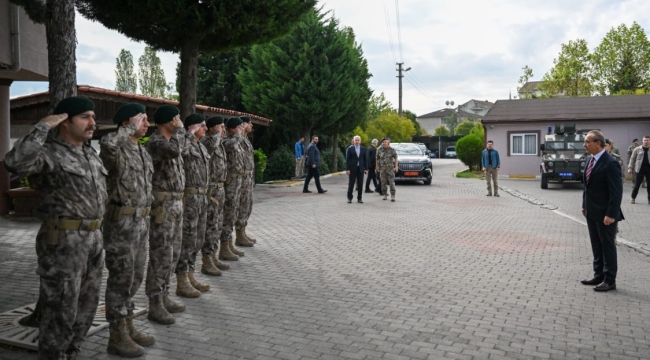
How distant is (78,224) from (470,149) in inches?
1184

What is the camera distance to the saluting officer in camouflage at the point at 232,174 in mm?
8148

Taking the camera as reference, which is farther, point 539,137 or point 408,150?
point 539,137

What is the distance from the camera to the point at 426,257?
8.70 m

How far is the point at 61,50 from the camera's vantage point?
222 inches

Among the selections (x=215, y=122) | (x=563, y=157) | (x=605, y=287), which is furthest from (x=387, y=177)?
(x=605, y=287)

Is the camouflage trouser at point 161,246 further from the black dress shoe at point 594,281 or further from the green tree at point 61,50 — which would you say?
the black dress shoe at point 594,281

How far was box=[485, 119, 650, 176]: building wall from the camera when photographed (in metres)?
28.2

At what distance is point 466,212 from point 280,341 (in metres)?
10.5

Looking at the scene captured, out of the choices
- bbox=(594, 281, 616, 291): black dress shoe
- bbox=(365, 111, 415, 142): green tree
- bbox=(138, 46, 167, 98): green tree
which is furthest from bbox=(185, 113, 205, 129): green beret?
bbox=(138, 46, 167, 98): green tree

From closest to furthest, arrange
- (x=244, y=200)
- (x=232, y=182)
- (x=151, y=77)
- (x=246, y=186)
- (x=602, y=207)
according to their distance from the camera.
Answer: (x=602, y=207) → (x=232, y=182) → (x=246, y=186) → (x=244, y=200) → (x=151, y=77)

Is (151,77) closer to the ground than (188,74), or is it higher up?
higher up

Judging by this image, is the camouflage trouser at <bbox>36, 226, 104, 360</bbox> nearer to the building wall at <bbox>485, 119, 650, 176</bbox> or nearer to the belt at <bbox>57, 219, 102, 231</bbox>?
the belt at <bbox>57, 219, 102, 231</bbox>

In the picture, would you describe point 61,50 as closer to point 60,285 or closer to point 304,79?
point 60,285

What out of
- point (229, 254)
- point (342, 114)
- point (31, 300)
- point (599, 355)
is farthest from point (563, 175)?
point (31, 300)
